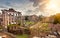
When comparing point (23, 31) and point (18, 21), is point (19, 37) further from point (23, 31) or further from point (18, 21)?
point (18, 21)

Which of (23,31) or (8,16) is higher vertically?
(8,16)

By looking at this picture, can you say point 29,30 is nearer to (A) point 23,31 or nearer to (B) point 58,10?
(A) point 23,31

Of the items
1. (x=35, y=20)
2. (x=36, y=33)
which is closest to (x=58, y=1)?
(x=35, y=20)

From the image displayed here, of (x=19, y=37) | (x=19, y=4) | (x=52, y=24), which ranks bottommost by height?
(x=19, y=37)

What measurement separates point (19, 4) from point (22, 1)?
0.35 ft

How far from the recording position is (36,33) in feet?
10.1

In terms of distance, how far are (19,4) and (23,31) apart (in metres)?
0.67

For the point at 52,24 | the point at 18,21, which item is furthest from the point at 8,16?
the point at 52,24

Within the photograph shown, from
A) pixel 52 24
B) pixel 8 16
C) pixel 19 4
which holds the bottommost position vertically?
pixel 52 24

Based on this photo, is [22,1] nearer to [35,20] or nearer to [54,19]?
[35,20]

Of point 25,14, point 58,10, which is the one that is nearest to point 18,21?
point 25,14

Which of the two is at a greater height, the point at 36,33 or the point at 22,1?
the point at 22,1

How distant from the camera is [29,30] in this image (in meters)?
3.09

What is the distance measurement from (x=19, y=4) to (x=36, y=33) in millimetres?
827
